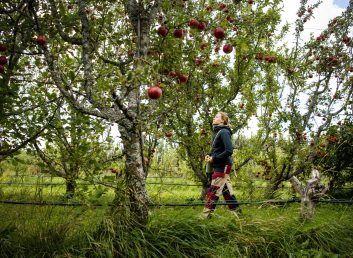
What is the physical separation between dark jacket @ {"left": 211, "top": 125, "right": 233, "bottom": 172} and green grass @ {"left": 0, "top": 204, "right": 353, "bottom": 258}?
101cm

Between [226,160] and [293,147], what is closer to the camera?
[226,160]

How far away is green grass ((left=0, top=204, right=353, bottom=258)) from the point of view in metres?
3.28

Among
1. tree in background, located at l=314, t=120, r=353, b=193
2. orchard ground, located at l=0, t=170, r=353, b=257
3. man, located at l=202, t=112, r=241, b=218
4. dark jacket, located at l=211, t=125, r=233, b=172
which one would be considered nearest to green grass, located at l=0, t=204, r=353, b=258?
orchard ground, located at l=0, t=170, r=353, b=257

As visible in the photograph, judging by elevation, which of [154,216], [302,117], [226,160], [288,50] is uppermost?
[288,50]

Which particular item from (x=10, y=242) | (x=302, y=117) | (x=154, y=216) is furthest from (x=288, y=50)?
(x=10, y=242)

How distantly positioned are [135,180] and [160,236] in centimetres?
63

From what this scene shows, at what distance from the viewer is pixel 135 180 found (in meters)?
3.62

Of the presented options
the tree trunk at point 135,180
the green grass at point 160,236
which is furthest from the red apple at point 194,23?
the green grass at point 160,236

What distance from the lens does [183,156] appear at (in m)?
7.56

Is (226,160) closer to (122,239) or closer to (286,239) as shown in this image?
(286,239)

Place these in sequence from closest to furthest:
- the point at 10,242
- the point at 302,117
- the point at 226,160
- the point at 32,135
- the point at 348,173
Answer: the point at 10,242, the point at 32,135, the point at 226,160, the point at 302,117, the point at 348,173

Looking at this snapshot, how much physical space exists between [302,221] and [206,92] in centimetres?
369

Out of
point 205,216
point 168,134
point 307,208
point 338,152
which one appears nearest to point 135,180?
point 205,216

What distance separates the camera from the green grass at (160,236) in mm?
3283
